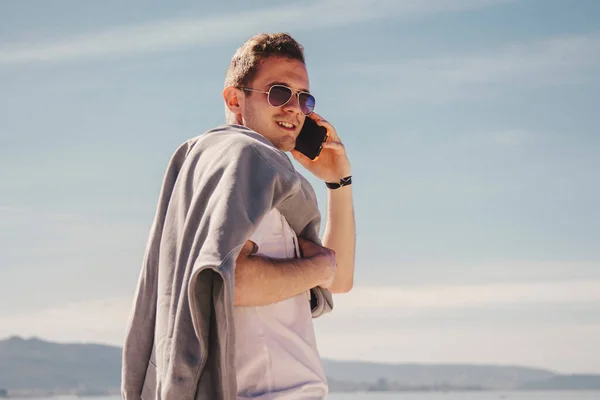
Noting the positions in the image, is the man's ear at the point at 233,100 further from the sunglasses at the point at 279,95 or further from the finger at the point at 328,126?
the finger at the point at 328,126

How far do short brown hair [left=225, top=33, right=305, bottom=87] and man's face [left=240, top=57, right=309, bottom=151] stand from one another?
2 centimetres

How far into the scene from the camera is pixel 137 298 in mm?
3150

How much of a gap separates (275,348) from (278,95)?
87cm

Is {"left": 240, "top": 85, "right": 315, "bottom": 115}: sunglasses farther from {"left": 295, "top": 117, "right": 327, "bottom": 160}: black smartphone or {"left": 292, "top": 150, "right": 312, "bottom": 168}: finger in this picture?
{"left": 292, "top": 150, "right": 312, "bottom": 168}: finger

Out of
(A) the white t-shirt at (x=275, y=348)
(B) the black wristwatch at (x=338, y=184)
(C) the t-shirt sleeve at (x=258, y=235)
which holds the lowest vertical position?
(A) the white t-shirt at (x=275, y=348)

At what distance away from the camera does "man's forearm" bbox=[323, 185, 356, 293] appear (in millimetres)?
3811

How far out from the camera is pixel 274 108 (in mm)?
3383

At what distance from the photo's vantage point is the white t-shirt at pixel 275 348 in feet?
9.84

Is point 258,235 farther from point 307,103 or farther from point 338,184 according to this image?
point 338,184

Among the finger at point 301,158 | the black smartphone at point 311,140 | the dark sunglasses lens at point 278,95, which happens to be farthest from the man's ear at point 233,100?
the finger at point 301,158

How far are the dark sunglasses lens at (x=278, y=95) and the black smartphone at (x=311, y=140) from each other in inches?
15.2

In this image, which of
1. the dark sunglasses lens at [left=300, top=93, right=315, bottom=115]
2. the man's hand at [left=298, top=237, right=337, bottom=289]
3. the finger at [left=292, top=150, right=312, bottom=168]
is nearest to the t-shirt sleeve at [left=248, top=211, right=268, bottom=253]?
the man's hand at [left=298, top=237, right=337, bottom=289]

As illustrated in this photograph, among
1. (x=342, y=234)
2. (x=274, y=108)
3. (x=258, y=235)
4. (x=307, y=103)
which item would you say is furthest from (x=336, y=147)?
(x=258, y=235)

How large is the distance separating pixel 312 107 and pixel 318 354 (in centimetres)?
88
